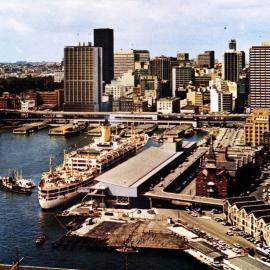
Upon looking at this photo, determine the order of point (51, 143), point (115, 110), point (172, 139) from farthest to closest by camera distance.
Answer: point (115, 110) < point (51, 143) < point (172, 139)

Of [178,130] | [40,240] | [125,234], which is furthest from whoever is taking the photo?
[178,130]

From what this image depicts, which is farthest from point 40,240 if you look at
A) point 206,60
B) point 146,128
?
point 206,60

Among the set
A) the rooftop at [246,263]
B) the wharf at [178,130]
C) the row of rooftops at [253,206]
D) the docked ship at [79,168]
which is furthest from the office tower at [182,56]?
the rooftop at [246,263]

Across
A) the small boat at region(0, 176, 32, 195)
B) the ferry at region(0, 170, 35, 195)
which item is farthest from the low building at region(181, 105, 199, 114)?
the small boat at region(0, 176, 32, 195)

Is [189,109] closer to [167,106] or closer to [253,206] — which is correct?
[167,106]

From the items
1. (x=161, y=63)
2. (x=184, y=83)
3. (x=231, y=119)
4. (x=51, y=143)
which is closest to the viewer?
(x=51, y=143)

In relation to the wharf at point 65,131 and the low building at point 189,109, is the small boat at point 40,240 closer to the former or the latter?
the wharf at point 65,131

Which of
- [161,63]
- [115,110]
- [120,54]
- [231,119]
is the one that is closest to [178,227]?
[231,119]

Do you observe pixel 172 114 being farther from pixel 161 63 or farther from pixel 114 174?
pixel 114 174
